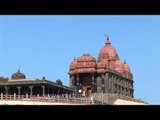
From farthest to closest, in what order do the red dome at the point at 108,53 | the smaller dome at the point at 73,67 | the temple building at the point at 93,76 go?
1. the red dome at the point at 108,53
2. the smaller dome at the point at 73,67
3. the temple building at the point at 93,76

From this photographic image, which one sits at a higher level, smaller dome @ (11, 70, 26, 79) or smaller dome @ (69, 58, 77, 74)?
smaller dome @ (69, 58, 77, 74)

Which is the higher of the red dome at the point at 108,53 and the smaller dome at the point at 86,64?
the red dome at the point at 108,53

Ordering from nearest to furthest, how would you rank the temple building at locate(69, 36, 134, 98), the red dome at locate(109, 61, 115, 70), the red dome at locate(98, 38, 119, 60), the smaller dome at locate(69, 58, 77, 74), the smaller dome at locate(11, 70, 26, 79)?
the smaller dome at locate(11, 70, 26, 79)
the temple building at locate(69, 36, 134, 98)
the smaller dome at locate(69, 58, 77, 74)
the red dome at locate(109, 61, 115, 70)
the red dome at locate(98, 38, 119, 60)

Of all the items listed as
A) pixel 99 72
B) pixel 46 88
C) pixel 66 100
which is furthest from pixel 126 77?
pixel 66 100

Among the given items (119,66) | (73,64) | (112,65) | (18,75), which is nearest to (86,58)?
(73,64)

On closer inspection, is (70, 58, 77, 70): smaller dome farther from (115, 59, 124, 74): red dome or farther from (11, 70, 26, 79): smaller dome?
(115, 59, 124, 74): red dome

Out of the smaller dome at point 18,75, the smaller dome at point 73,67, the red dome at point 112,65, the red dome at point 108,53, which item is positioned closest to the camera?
the smaller dome at point 18,75

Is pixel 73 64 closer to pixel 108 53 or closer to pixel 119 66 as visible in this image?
pixel 108 53

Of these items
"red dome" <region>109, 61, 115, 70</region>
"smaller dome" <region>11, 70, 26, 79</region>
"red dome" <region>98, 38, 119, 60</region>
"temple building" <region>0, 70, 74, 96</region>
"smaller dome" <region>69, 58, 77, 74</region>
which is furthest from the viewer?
"red dome" <region>98, 38, 119, 60</region>

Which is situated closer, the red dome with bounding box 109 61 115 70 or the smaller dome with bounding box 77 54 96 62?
the smaller dome with bounding box 77 54 96 62

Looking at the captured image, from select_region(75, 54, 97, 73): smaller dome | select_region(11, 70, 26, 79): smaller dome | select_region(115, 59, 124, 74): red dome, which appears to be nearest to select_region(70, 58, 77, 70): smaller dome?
select_region(75, 54, 97, 73): smaller dome

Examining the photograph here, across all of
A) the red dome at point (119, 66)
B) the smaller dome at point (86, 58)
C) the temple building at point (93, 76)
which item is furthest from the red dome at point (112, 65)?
the smaller dome at point (86, 58)

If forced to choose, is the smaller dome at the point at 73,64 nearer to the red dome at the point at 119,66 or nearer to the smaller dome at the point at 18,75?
the smaller dome at the point at 18,75

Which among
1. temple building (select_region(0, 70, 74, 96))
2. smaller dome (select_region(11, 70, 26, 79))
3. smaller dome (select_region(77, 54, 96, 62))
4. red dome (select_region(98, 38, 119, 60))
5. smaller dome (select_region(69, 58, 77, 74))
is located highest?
red dome (select_region(98, 38, 119, 60))
